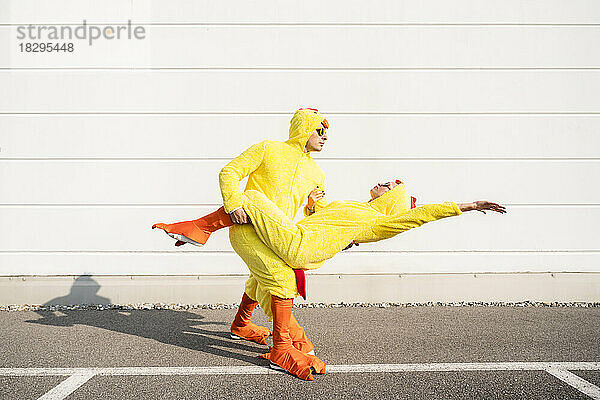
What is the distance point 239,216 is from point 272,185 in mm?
335

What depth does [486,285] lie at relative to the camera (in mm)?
4785

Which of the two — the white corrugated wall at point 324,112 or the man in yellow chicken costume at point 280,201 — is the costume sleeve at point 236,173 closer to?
the man in yellow chicken costume at point 280,201

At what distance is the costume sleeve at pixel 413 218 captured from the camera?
8.90ft

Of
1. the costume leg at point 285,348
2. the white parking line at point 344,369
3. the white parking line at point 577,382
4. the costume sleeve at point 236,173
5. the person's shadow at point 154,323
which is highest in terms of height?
the costume sleeve at point 236,173

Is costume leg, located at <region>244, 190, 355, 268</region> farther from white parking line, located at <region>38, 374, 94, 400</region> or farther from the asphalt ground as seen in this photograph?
white parking line, located at <region>38, 374, 94, 400</region>

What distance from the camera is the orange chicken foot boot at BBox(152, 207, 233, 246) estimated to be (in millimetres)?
2922

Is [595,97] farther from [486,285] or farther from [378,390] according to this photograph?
[378,390]

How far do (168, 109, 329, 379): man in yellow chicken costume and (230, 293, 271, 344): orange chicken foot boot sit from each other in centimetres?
13

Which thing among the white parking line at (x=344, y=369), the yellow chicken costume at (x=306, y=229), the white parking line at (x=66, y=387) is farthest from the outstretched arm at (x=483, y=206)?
the white parking line at (x=66, y=387)

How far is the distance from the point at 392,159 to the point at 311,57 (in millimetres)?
1300

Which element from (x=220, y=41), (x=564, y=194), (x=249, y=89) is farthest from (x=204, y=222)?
(x=564, y=194)

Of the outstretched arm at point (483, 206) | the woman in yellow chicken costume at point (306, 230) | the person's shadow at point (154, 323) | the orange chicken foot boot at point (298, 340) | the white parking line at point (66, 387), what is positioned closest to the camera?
the white parking line at point (66, 387)

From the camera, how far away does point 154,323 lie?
Result: 400 cm

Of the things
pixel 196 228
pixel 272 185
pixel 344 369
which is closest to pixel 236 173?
pixel 272 185
